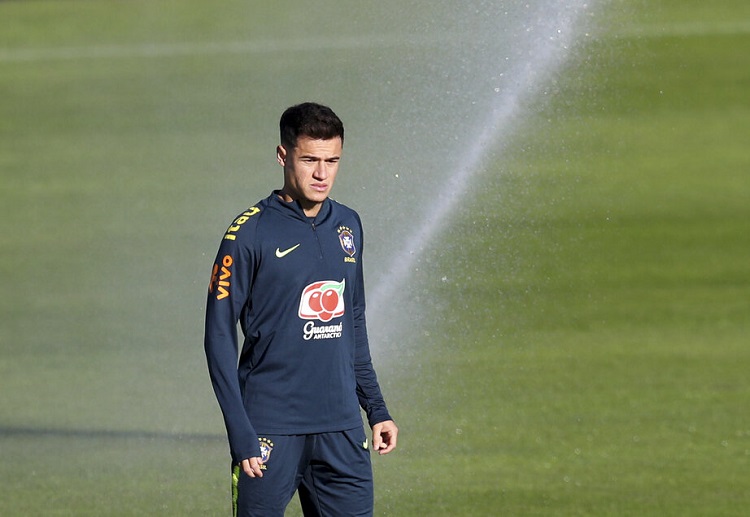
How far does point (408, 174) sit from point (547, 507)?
5891mm

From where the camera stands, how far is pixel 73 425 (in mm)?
8234

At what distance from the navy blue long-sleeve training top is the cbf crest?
0.01 m

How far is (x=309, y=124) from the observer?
14.9 ft

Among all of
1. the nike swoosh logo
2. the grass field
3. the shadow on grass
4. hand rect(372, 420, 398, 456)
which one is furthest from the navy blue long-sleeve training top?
the shadow on grass

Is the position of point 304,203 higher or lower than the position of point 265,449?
higher

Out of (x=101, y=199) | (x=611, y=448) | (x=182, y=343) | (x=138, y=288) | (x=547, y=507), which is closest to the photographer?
(x=547, y=507)

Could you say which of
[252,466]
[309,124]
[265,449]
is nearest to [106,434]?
[265,449]

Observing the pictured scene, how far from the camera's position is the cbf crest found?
4691 millimetres

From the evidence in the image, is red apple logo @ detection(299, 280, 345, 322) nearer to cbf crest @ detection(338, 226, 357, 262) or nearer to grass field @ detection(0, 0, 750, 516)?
cbf crest @ detection(338, 226, 357, 262)

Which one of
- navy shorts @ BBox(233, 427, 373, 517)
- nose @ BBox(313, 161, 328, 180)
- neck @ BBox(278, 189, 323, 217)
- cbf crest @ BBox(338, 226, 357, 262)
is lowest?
navy shorts @ BBox(233, 427, 373, 517)

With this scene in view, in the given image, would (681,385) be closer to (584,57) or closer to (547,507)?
(547,507)

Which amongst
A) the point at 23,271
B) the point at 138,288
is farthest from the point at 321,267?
the point at 23,271

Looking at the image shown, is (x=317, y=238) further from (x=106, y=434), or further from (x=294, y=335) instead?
(x=106, y=434)

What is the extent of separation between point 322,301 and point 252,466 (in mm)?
525
